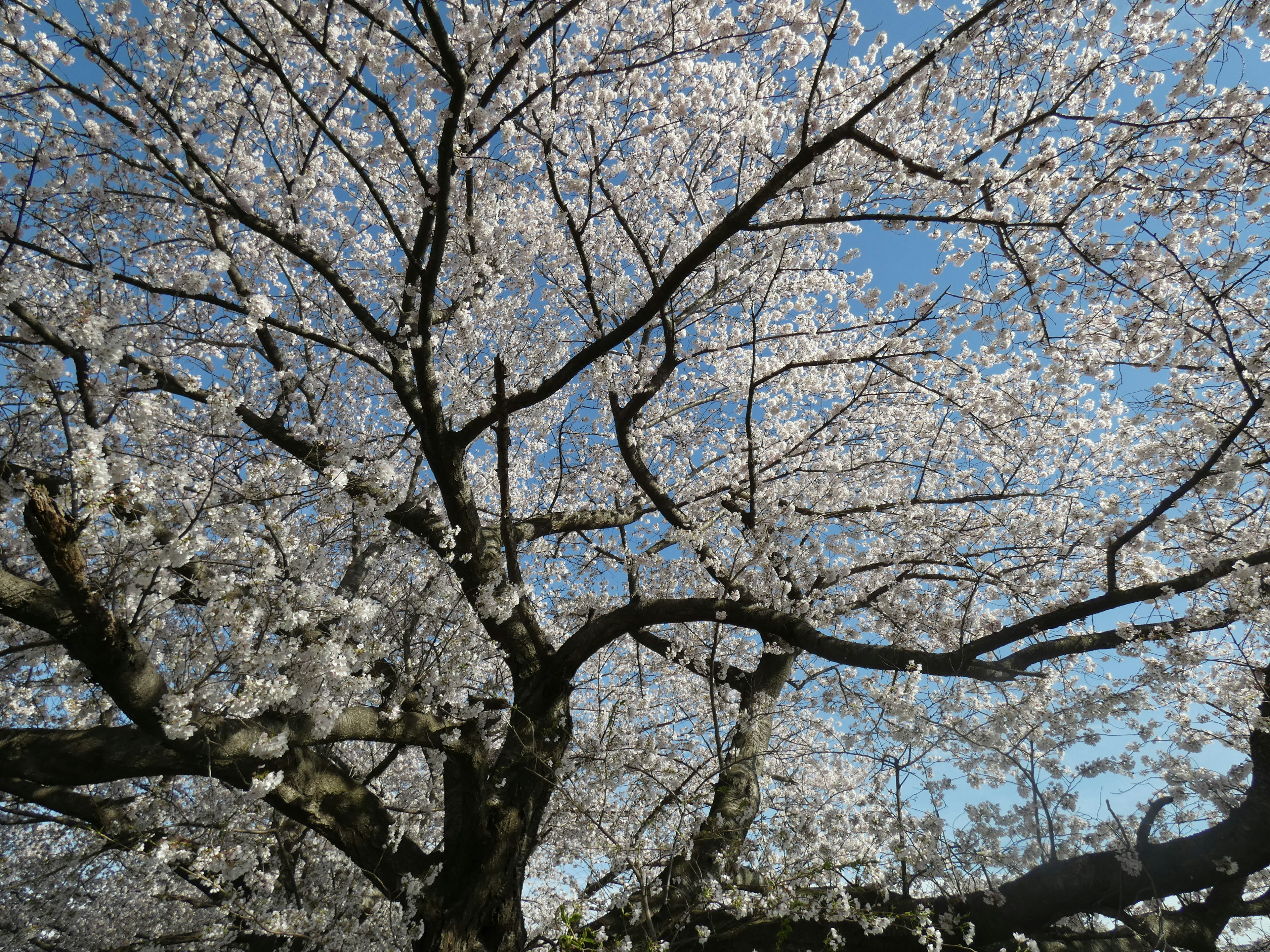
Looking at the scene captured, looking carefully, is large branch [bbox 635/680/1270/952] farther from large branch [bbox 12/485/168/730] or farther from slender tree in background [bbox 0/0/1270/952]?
large branch [bbox 12/485/168/730]

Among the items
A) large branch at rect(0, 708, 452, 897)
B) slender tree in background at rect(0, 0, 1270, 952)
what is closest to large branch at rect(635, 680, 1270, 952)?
slender tree in background at rect(0, 0, 1270, 952)

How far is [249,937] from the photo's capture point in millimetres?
4477

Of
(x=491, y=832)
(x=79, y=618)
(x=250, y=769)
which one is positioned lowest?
(x=491, y=832)

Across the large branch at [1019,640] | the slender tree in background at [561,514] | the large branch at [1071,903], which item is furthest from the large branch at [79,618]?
the large branch at [1019,640]

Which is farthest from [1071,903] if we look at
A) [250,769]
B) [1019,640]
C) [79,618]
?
[79,618]

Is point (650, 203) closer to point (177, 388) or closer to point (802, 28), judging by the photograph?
point (802, 28)

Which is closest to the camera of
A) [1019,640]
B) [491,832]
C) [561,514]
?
[1019,640]

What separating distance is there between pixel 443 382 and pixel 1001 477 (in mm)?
6137

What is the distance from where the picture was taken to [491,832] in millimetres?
4242

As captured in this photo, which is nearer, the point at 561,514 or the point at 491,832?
the point at 491,832

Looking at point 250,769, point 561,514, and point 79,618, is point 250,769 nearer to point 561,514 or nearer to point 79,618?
point 79,618

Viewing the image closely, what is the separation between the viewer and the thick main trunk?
3.91 meters

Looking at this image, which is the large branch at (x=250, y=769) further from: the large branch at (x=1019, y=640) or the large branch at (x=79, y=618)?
the large branch at (x=1019, y=640)

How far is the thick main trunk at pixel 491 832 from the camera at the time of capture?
12.8 feet
